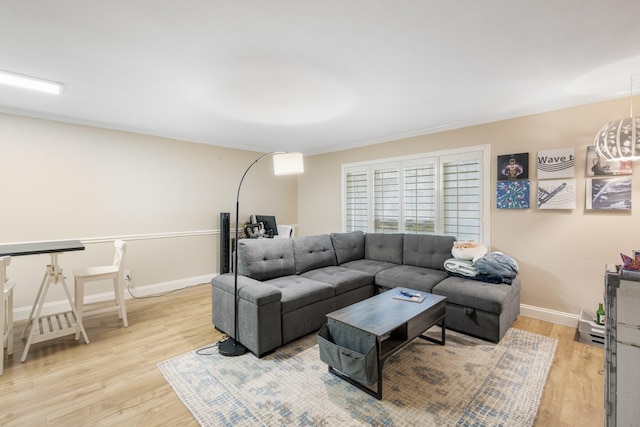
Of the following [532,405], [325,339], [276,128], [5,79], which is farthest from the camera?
[276,128]

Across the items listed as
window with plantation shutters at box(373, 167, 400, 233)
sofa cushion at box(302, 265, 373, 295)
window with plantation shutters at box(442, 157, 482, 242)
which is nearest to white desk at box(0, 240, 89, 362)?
sofa cushion at box(302, 265, 373, 295)

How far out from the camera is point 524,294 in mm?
3201

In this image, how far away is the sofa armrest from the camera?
91.9 inches

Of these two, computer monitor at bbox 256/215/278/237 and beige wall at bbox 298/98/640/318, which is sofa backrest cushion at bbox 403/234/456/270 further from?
computer monitor at bbox 256/215/278/237

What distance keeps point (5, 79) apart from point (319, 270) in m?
3.43

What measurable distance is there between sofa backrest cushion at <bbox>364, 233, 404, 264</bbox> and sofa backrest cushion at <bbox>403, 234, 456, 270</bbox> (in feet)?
0.34

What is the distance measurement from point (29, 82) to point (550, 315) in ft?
18.2

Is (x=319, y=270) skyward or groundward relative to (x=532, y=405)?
skyward

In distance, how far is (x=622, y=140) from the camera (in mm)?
2297

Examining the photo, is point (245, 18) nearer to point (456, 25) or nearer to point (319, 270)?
point (456, 25)

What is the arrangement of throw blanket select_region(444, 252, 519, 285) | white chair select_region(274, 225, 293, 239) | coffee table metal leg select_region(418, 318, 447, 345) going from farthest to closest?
1. white chair select_region(274, 225, 293, 239)
2. throw blanket select_region(444, 252, 519, 285)
3. coffee table metal leg select_region(418, 318, 447, 345)

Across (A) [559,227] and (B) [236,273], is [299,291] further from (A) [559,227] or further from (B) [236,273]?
(A) [559,227]

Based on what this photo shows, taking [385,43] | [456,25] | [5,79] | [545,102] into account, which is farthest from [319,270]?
[5,79]

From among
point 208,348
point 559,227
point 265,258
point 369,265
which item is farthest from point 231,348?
point 559,227
